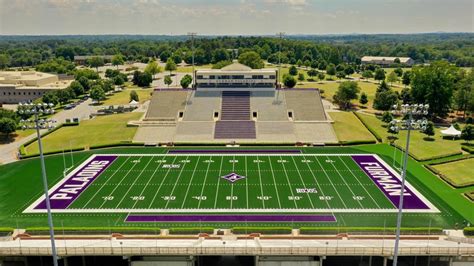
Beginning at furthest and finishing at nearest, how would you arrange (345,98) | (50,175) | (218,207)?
(345,98) → (50,175) → (218,207)

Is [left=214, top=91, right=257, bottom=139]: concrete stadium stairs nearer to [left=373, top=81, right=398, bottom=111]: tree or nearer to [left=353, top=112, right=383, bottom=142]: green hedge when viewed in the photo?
[left=353, top=112, right=383, bottom=142]: green hedge

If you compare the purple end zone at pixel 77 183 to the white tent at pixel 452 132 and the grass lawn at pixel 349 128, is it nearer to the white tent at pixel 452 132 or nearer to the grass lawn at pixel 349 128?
the grass lawn at pixel 349 128

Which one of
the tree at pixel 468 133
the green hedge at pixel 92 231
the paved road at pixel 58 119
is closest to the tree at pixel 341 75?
the tree at pixel 468 133

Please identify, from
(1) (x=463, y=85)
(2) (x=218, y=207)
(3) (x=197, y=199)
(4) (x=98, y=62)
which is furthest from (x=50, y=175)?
(4) (x=98, y=62)

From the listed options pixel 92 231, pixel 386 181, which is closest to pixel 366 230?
pixel 386 181

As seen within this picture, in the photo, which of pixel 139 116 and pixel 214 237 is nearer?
pixel 214 237

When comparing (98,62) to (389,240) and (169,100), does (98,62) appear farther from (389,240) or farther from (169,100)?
(389,240)
